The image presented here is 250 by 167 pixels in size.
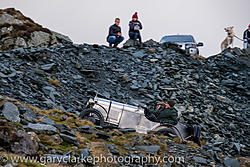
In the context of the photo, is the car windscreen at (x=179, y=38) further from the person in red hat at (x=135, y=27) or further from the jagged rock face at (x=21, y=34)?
the jagged rock face at (x=21, y=34)

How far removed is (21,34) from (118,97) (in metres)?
16.5

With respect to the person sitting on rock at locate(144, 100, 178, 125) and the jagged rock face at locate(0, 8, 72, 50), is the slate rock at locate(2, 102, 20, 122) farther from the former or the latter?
the jagged rock face at locate(0, 8, 72, 50)

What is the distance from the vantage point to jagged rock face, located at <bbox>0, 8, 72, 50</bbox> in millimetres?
27172

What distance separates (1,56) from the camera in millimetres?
16094

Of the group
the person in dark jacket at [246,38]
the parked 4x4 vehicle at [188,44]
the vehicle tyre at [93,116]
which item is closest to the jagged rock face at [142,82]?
the parked 4x4 vehicle at [188,44]

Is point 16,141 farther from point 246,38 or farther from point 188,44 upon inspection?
point 246,38

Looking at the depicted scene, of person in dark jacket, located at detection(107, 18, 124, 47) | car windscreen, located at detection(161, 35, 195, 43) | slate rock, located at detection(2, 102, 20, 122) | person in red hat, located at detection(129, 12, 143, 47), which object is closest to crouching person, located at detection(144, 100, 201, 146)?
slate rock, located at detection(2, 102, 20, 122)

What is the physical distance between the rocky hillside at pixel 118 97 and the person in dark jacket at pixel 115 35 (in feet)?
2.35

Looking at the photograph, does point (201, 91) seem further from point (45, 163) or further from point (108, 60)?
point (45, 163)

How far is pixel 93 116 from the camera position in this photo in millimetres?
9852

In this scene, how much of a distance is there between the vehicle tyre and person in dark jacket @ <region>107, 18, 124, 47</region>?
10.5 metres

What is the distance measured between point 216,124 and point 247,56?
465 inches

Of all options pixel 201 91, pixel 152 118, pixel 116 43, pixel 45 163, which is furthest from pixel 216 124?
pixel 45 163

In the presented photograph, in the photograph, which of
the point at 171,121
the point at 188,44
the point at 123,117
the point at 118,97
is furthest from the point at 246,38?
the point at 123,117
